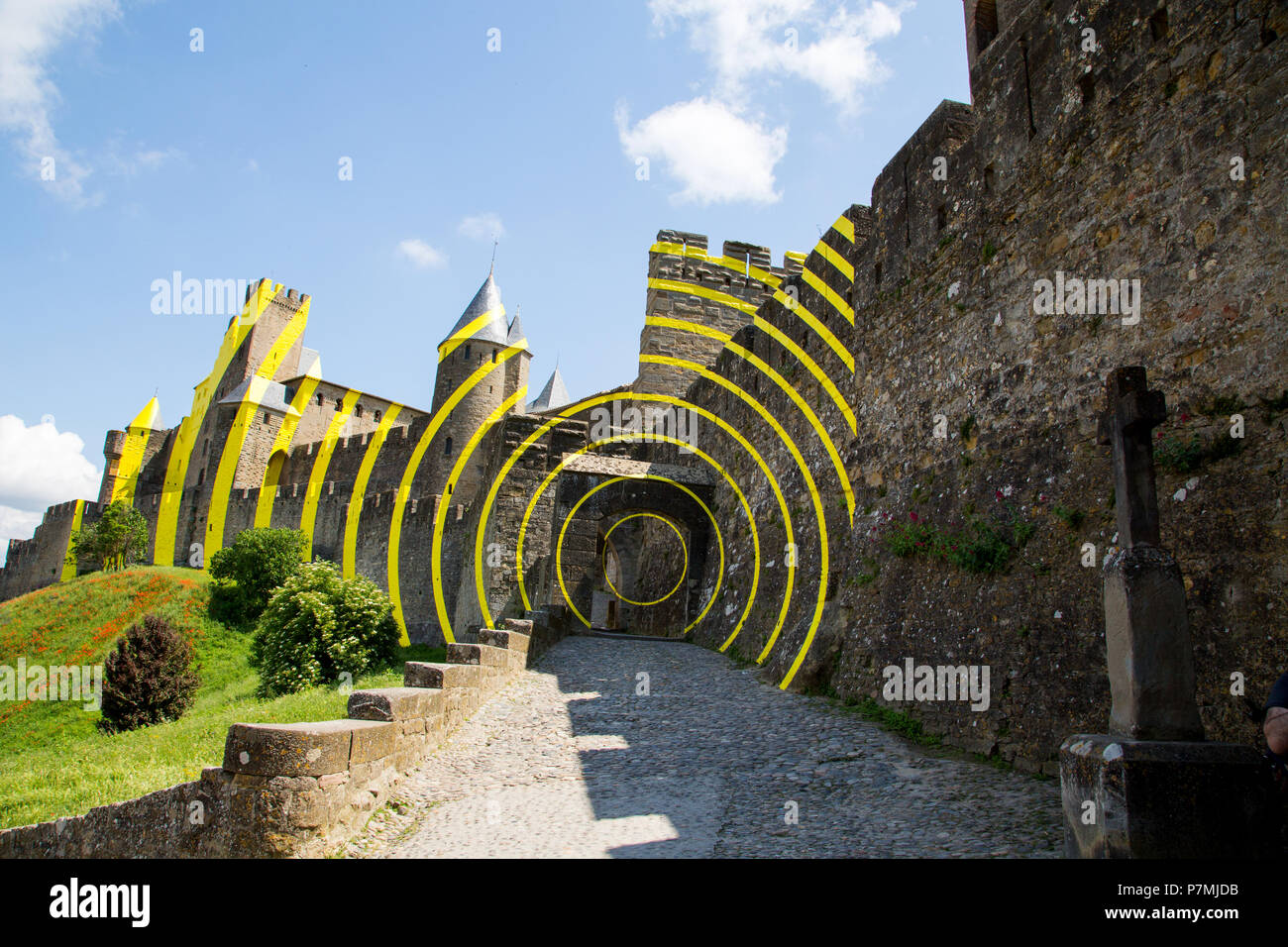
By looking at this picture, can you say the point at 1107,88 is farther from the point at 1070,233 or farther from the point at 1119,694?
the point at 1119,694

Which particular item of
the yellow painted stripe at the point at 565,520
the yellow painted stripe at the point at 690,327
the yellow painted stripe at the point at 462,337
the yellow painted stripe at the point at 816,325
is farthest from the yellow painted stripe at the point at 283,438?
the yellow painted stripe at the point at 816,325

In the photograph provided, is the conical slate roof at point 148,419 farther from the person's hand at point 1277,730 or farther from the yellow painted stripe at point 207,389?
the person's hand at point 1277,730

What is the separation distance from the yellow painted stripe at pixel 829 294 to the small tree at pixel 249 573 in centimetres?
2123

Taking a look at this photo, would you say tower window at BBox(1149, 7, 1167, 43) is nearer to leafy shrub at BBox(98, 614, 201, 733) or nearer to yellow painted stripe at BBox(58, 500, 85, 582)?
leafy shrub at BBox(98, 614, 201, 733)

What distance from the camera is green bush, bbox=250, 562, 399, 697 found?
15.4 metres

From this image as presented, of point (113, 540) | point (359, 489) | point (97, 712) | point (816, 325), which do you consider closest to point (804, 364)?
point (816, 325)

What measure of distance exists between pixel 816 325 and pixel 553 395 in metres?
→ 33.0

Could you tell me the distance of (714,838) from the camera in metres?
4.20

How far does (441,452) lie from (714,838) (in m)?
34.8

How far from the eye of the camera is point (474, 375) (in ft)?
126

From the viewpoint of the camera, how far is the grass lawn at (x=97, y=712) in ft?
30.9

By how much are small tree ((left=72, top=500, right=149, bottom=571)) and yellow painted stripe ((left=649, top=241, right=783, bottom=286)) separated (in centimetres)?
2957
